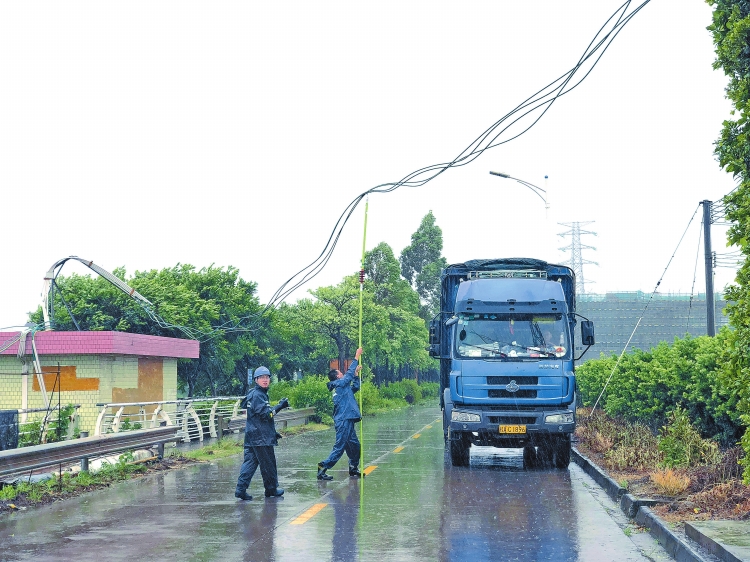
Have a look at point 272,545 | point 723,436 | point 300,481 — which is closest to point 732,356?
point 272,545

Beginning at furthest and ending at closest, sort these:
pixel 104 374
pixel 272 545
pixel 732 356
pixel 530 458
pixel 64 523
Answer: pixel 104 374 → pixel 530 458 → pixel 64 523 → pixel 272 545 → pixel 732 356

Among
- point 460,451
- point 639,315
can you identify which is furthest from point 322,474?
point 639,315

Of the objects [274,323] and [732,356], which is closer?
[732,356]

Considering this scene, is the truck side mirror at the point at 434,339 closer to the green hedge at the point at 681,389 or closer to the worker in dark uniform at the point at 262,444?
the green hedge at the point at 681,389

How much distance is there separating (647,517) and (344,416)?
549 centimetres

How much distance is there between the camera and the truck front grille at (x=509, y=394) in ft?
52.1

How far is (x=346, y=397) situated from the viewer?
561 inches

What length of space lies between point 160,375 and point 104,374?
3.34 metres

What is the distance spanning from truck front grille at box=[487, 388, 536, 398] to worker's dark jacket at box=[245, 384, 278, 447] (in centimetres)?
496

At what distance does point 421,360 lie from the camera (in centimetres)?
7362

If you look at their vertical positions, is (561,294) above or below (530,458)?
above

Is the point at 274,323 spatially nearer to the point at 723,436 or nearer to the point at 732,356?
the point at 723,436

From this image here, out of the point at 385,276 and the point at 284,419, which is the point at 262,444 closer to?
the point at 284,419

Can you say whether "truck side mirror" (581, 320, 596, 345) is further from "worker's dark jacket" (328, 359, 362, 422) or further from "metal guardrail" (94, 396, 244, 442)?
"metal guardrail" (94, 396, 244, 442)
